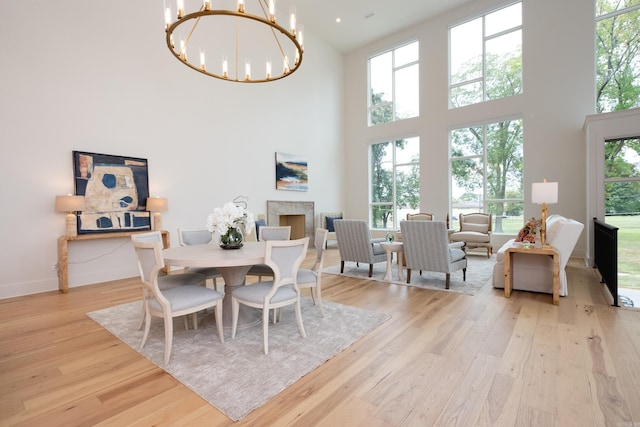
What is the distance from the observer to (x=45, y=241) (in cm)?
418

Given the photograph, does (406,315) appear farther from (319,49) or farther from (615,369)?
(319,49)

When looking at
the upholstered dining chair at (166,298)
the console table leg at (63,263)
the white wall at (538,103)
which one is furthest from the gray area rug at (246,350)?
the white wall at (538,103)

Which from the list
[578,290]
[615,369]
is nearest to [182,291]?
[615,369]

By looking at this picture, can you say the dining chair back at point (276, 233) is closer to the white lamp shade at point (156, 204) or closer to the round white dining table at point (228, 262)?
the round white dining table at point (228, 262)

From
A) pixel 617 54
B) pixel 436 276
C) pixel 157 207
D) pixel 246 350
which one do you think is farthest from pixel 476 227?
pixel 157 207

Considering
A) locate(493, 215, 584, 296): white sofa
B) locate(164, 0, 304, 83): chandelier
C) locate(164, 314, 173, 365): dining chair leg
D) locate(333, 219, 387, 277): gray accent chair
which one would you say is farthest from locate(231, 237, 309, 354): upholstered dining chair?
locate(164, 0, 304, 83): chandelier

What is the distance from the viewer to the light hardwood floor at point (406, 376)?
1566 millimetres

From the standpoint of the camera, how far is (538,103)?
254 inches

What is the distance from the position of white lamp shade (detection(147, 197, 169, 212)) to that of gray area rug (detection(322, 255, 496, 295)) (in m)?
2.92

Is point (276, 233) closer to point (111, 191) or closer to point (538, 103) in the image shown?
point (111, 191)

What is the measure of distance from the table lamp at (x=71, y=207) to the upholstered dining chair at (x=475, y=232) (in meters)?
6.61

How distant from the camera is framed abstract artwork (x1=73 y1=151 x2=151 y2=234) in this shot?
14.5 feet

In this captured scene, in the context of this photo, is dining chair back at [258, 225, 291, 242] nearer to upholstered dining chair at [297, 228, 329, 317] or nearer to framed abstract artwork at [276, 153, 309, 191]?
upholstered dining chair at [297, 228, 329, 317]

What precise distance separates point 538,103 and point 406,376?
23.1ft
